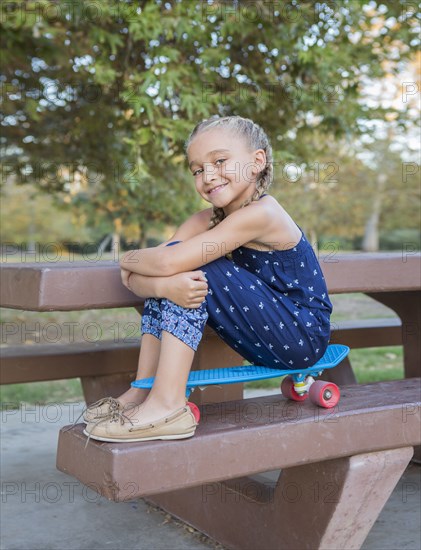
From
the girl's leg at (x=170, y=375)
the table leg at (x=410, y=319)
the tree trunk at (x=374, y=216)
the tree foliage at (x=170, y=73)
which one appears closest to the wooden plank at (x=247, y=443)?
the girl's leg at (x=170, y=375)

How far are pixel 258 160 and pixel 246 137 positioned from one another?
3.2 inches

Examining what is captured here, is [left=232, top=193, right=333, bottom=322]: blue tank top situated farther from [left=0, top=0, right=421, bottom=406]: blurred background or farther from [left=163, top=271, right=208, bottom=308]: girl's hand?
[left=0, top=0, right=421, bottom=406]: blurred background

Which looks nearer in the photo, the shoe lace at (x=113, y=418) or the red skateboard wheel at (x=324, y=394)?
the shoe lace at (x=113, y=418)

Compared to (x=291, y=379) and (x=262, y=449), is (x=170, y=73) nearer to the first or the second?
(x=291, y=379)

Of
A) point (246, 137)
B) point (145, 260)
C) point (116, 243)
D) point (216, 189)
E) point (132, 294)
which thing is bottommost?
point (116, 243)

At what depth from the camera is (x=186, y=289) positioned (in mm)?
1963

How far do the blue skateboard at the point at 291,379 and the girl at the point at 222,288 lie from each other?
0.16ft

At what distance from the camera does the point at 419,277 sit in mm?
2645

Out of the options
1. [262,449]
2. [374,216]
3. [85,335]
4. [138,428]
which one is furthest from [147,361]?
[374,216]

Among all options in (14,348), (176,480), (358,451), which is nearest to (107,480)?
(176,480)

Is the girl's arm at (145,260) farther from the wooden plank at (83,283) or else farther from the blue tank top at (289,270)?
the blue tank top at (289,270)

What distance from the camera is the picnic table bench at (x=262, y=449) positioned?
1.87 metres

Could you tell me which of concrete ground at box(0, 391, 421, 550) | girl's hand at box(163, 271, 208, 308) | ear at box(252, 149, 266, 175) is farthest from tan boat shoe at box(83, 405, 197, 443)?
concrete ground at box(0, 391, 421, 550)

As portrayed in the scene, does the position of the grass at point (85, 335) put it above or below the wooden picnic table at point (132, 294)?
below
